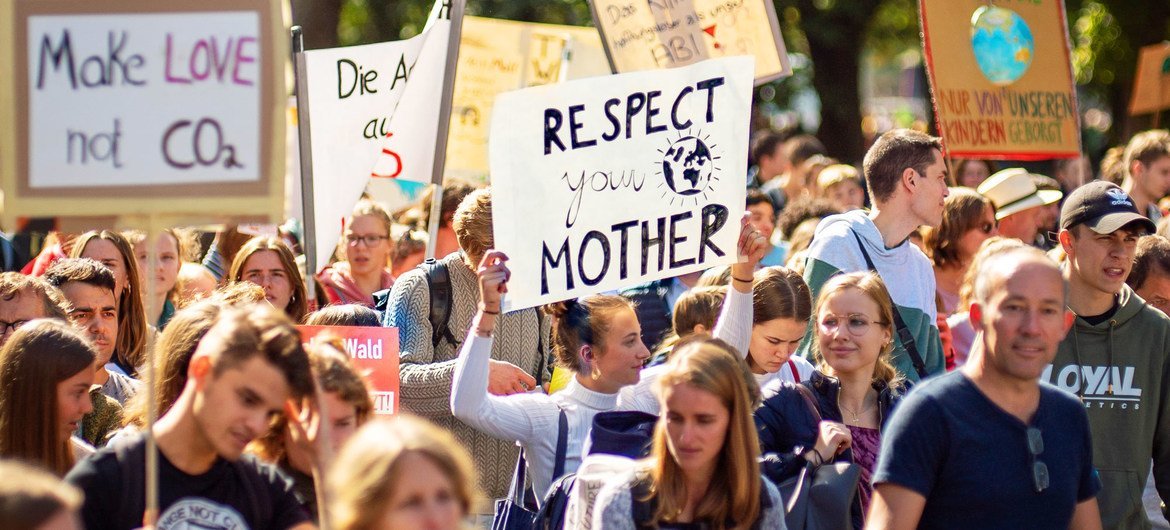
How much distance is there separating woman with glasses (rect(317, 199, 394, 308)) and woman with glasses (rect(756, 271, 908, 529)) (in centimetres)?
304

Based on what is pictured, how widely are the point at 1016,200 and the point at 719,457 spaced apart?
5227 mm

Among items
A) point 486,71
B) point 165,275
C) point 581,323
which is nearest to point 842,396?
point 581,323

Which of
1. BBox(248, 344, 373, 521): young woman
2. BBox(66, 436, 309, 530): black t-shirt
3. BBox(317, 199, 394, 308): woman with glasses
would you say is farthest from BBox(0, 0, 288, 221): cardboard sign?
BBox(317, 199, 394, 308): woman with glasses

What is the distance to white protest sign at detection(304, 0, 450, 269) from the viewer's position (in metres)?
6.47

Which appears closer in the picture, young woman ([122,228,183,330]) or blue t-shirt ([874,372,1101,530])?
blue t-shirt ([874,372,1101,530])

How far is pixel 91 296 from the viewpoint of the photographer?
17.7 ft

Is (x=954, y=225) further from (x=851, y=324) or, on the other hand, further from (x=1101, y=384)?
(x=851, y=324)

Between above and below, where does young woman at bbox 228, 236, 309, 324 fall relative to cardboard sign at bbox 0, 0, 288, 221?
below

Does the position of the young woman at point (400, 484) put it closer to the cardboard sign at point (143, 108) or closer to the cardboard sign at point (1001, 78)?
the cardboard sign at point (143, 108)

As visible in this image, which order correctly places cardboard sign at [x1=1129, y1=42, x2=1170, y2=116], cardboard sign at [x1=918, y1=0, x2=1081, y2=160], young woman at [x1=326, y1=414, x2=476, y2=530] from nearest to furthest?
young woman at [x1=326, y1=414, x2=476, y2=530] → cardboard sign at [x1=918, y1=0, x2=1081, y2=160] → cardboard sign at [x1=1129, y1=42, x2=1170, y2=116]

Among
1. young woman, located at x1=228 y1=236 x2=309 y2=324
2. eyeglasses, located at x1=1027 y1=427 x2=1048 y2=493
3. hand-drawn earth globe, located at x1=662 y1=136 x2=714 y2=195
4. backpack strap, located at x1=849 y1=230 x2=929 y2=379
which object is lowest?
eyeglasses, located at x1=1027 y1=427 x2=1048 y2=493

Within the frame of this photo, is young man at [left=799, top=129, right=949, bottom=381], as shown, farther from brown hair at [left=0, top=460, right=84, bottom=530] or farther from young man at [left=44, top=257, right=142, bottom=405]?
brown hair at [left=0, top=460, right=84, bottom=530]

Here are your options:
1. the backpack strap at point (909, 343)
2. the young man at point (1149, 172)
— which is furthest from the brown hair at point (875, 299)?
the young man at point (1149, 172)

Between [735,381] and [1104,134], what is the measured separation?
22.0 m
